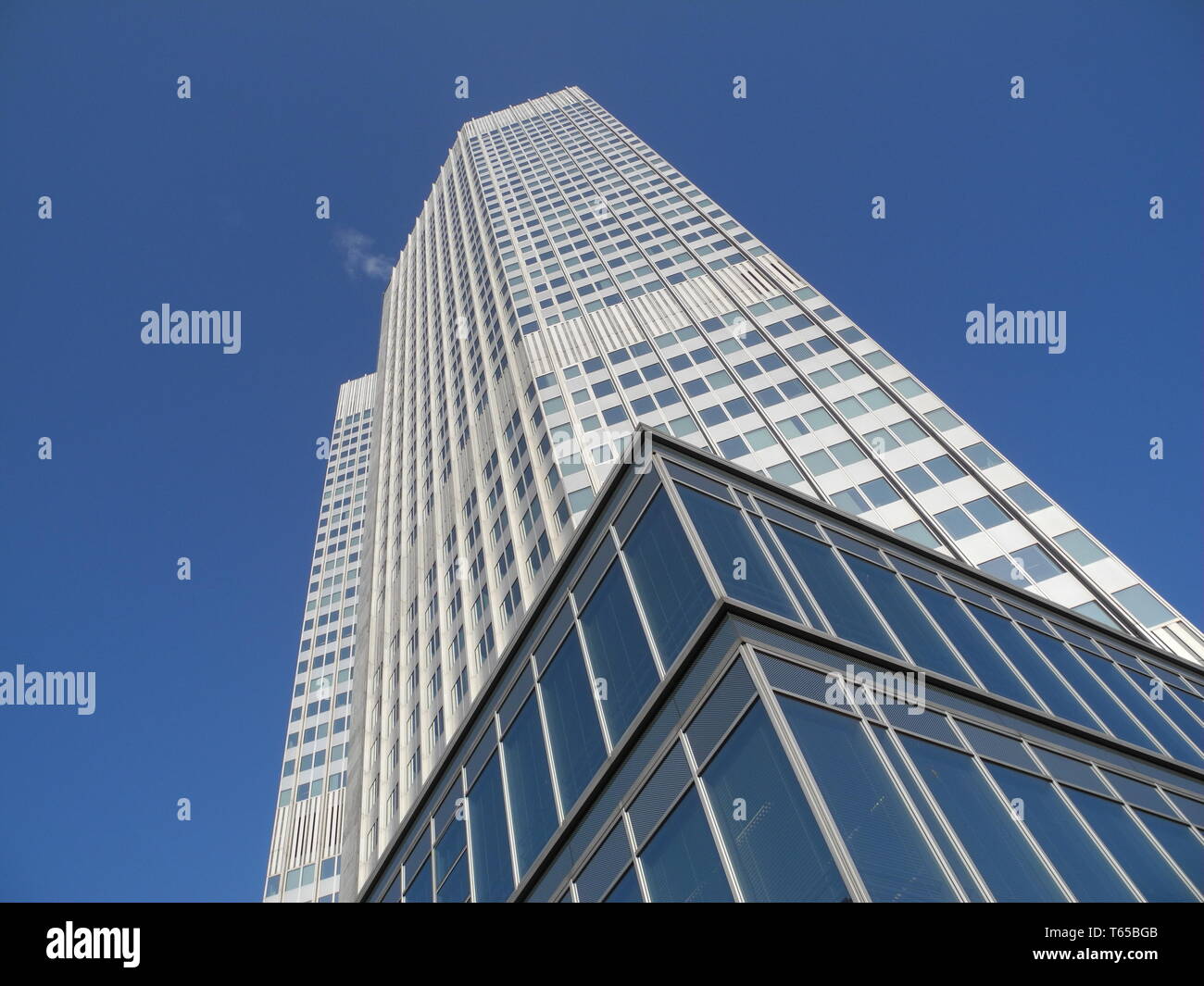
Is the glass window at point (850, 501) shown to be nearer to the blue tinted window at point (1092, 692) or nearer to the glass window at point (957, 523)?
the glass window at point (957, 523)

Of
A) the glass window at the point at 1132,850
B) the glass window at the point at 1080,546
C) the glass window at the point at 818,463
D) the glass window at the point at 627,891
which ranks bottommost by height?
the glass window at the point at 1132,850


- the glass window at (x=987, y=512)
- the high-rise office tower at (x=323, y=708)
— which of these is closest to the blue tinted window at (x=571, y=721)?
the glass window at (x=987, y=512)

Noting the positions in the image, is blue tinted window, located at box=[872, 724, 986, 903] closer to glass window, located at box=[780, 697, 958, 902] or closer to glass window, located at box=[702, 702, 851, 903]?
glass window, located at box=[780, 697, 958, 902]

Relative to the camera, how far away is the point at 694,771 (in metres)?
13.6

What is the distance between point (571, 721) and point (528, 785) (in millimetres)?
1676

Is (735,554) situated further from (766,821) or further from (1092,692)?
(1092,692)

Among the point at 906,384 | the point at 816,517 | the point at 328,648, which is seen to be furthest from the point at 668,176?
the point at 816,517

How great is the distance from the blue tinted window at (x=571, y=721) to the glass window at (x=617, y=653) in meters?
0.41

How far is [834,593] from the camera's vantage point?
17.4m

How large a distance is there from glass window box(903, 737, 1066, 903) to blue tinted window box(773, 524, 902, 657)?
2814 millimetres

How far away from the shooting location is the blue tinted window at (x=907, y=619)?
1684cm

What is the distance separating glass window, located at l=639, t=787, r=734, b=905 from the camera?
1208 centimetres
